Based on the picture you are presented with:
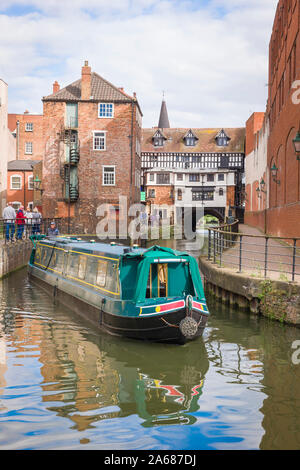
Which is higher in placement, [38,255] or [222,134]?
[222,134]

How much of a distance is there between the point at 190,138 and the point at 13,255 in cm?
3819

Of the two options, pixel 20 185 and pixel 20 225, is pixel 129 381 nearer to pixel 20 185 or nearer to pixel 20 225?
pixel 20 225

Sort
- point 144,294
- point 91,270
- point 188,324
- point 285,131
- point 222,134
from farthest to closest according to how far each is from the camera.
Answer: point 222,134 → point 285,131 → point 91,270 → point 144,294 → point 188,324

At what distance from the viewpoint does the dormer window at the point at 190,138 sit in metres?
53.2

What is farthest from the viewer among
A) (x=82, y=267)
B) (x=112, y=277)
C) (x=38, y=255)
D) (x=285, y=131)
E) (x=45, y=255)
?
(x=285, y=131)

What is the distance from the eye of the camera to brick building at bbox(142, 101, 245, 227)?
167 feet

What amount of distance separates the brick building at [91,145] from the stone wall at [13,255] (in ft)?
37.7

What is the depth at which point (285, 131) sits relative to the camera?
68.7ft

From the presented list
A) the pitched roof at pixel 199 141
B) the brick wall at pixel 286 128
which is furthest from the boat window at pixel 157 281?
the pitched roof at pixel 199 141

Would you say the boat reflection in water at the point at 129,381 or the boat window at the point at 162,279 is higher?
the boat window at the point at 162,279

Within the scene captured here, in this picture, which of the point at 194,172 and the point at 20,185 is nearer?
the point at 20,185

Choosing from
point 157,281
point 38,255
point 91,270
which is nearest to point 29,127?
point 38,255

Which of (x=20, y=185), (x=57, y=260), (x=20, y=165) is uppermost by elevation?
(x=20, y=165)

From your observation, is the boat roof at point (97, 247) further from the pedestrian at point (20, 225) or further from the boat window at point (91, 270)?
the pedestrian at point (20, 225)
